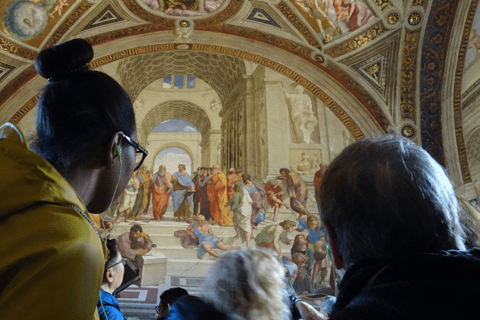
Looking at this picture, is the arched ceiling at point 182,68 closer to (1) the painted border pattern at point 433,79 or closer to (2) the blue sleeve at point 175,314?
(1) the painted border pattern at point 433,79

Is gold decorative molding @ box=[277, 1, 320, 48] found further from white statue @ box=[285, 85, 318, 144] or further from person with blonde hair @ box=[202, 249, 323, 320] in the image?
person with blonde hair @ box=[202, 249, 323, 320]

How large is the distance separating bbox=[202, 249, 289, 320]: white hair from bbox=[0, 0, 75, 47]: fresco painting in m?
8.25

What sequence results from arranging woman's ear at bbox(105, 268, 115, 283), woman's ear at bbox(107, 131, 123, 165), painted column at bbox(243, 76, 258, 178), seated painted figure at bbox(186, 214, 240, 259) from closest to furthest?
woman's ear at bbox(107, 131, 123, 165)
woman's ear at bbox(105, 268, 115, 283)
seated painted figure at bbox(186, 214, 240, 259)
painted column at bbox(243, 76, 258, 178)

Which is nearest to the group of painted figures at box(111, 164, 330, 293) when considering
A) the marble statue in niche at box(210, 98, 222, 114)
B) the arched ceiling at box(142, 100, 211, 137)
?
the arched ceiling at box(142, 100, 211, 137)

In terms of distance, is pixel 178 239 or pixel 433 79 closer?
pixel 178 239

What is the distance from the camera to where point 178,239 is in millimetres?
7754

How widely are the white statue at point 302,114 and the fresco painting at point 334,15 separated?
1.52 metres

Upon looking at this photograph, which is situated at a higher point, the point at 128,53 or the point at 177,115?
the point at 128,53

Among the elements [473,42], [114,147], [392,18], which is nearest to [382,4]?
[392,18]

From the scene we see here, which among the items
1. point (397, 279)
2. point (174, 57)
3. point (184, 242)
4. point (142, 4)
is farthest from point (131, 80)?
point (397, 279)

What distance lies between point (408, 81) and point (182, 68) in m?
6.50

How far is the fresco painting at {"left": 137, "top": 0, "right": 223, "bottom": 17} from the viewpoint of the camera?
848cm

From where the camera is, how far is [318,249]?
782 centimetres

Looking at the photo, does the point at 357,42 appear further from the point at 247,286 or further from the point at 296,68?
the point at 247,286
